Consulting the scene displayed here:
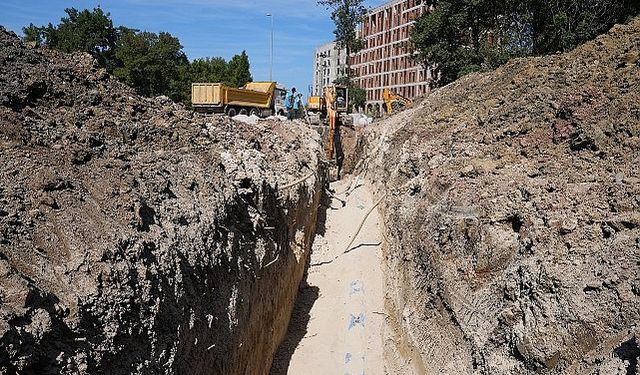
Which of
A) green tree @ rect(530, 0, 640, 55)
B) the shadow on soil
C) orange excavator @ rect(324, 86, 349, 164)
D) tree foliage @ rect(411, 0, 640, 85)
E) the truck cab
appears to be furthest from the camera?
the truck cab

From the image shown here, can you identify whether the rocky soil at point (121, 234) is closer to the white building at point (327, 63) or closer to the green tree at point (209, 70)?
the green tree at point (209, 70)

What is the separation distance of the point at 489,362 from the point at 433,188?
17.7 ft

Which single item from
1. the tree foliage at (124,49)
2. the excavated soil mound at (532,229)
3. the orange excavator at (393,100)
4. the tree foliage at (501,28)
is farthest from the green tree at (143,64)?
the excavated soil mound at (532,229)

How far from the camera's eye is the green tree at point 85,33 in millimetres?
41062

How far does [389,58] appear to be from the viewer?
220 feet

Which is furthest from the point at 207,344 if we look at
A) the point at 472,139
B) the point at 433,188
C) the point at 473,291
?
the point at 472,139

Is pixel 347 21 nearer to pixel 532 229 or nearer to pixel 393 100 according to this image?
pixel 393 100

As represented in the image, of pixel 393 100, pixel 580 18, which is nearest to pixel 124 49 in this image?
pixel 393 100

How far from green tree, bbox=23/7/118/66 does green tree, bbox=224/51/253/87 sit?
33.1 ft

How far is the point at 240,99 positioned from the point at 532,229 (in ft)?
73.9

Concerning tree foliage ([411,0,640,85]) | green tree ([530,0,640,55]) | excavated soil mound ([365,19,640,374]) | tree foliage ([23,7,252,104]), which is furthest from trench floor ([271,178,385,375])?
tree foliage ([23,7,252,104])

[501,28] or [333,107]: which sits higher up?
[501,28]

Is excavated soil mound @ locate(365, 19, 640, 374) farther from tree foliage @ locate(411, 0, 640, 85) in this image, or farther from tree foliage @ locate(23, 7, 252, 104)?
tree foliage @ locate(23, 7, 252, 104)

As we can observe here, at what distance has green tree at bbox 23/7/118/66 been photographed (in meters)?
41.1
